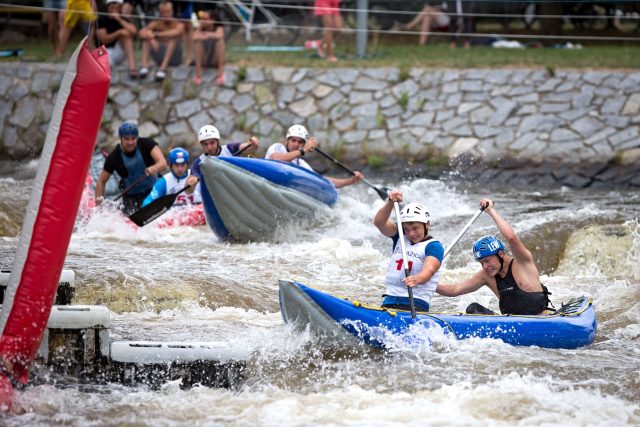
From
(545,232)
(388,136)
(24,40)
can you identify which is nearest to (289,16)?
(388,136)

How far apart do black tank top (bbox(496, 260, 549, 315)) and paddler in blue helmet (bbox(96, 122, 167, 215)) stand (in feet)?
18.3

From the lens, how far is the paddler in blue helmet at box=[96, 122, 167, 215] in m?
13.6

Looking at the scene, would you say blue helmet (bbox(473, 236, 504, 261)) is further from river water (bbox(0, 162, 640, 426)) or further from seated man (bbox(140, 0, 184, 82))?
seated man (bbox(140, 0, 184, 82))

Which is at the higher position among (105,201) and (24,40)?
(24,40)

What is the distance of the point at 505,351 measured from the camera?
8.38m

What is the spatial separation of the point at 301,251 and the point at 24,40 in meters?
9.92

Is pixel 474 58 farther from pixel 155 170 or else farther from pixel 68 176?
pixel 68 176

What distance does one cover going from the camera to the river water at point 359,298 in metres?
7.23

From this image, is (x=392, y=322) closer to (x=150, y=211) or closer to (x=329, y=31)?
(x=150, y=211)

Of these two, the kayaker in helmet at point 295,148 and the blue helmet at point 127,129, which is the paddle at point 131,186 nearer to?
the blue helmet at point 127,129

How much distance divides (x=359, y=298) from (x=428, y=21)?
9308 mm

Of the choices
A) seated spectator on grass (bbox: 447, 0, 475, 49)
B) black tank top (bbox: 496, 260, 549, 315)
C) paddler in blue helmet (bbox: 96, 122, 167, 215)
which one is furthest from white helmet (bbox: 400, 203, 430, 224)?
seated spectator on grass (bbox: 447, 0, 475, 49)

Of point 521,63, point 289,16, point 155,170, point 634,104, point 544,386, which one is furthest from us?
point 289,16

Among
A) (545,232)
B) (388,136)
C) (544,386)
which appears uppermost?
(388,136)
